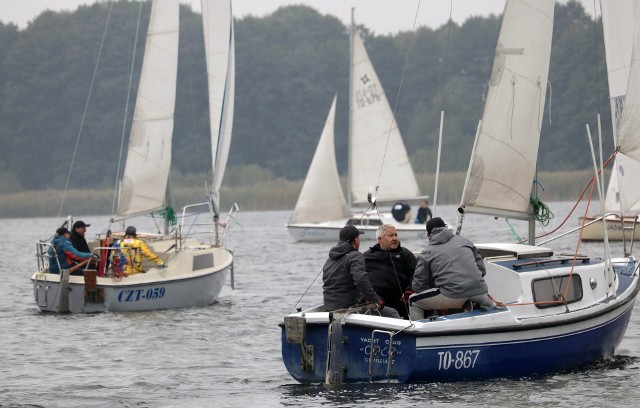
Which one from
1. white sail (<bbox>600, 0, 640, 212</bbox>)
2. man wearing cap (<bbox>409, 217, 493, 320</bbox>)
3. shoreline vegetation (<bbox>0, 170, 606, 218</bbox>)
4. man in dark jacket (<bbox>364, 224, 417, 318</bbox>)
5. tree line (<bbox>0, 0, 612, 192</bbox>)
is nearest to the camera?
man wearing cap (<bbox>409, 217, 493, 320</bbox>)

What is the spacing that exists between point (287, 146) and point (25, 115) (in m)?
19.0

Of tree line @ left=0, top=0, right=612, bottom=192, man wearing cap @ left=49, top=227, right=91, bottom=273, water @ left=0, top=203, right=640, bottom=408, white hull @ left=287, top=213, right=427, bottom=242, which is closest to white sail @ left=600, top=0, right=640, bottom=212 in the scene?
water @ left=0, top=203, right=640, bottom=408

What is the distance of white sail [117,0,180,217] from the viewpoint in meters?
26.0

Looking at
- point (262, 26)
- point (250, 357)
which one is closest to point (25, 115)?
point (262, 26)

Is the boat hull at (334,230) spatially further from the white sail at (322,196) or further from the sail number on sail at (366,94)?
the sail number on sail at (366,94)

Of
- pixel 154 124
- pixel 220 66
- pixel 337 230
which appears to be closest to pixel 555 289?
pixel 220 66

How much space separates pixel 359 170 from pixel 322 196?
2185mm

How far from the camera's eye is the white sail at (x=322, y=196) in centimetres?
4462

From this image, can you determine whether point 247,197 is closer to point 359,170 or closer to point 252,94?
point 359,170

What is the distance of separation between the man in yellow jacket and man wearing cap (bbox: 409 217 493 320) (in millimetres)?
8884

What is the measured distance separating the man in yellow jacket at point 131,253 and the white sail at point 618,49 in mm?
8041

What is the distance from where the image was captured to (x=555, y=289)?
1434 cm

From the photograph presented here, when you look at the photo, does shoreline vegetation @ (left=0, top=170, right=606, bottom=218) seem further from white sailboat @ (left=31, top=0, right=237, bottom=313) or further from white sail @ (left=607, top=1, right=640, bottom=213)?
white sail @ (left=607, top=1, right=640, bottom=213)

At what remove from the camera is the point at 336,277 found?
45.8 feet
